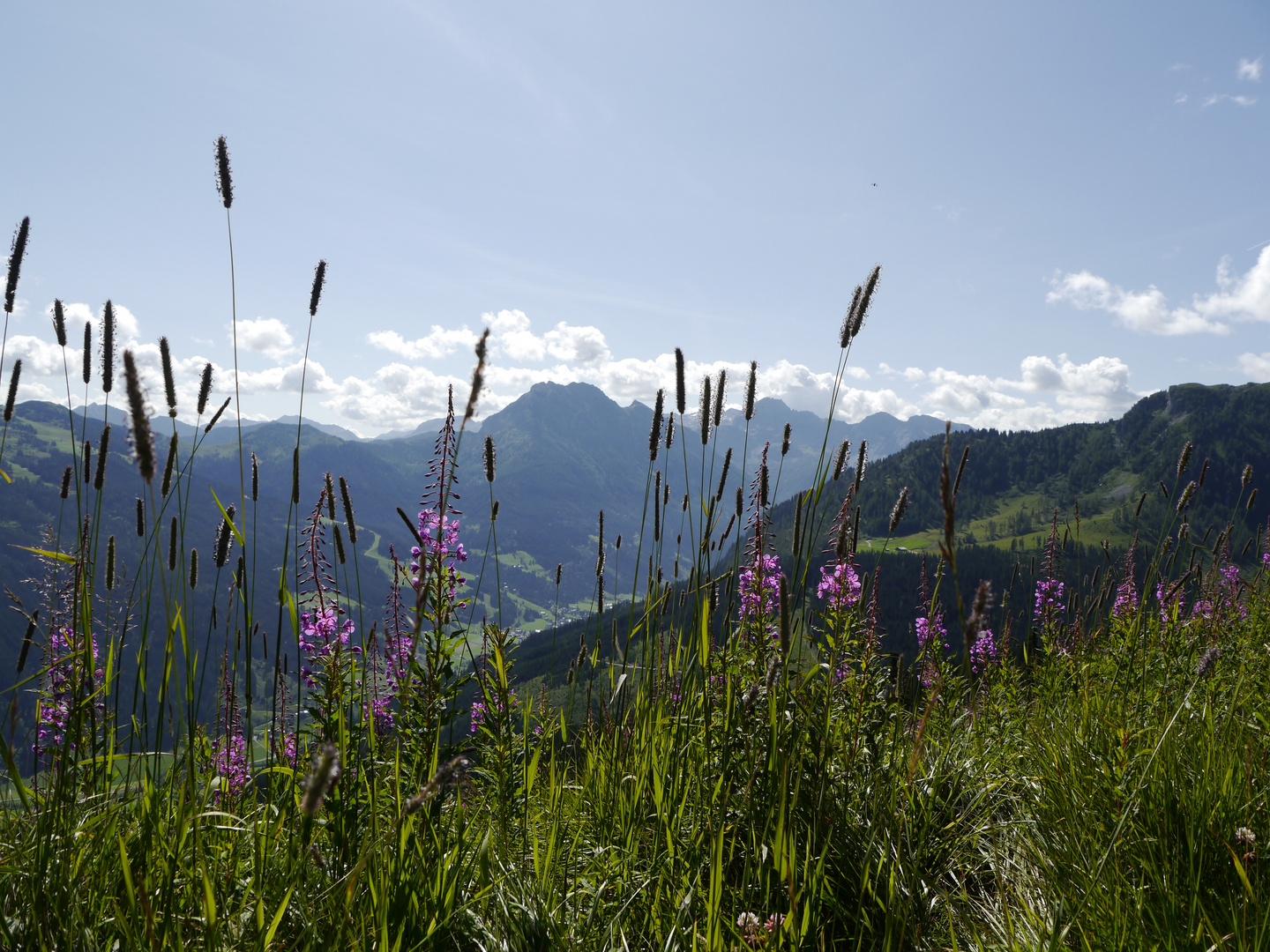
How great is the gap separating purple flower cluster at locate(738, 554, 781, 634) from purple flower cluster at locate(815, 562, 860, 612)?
0.36 m

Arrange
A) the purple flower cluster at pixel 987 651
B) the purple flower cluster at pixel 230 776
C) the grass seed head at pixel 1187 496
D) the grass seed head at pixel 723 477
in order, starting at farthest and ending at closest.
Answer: the purple flower cluster at pixel 987 651 → the grass seed head at pixel 1187 496 → the grass seed head at pixel 723 477 → the purple flower cluster at pixel 230 776

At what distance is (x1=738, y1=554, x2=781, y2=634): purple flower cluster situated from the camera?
3.66 metres

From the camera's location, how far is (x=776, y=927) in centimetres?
223

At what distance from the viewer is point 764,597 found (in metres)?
4.04

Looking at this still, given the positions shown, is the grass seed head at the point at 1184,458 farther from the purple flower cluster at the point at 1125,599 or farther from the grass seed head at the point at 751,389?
the grass seed head at the point at 751,389

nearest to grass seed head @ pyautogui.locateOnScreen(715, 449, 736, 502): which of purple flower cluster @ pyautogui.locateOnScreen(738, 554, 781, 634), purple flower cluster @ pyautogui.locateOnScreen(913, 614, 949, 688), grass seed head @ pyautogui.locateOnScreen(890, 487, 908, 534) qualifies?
purple flower cluster @ pyautogui.locateOnScreen(738, 554, 781, 634)

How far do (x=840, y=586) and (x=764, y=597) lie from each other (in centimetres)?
53

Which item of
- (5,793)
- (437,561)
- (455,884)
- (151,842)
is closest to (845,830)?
(455,884)

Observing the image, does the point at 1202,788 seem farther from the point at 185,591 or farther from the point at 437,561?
the point at 185,591

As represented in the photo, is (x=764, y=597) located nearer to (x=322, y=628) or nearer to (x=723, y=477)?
(x=723, y=477)

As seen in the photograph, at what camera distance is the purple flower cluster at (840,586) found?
4.14 metres

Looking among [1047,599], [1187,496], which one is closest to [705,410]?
[1187,496]

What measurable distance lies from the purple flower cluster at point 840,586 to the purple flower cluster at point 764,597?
0.36 metres

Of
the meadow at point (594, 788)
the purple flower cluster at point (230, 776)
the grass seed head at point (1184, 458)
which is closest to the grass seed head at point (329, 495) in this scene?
the meadow at point (594, 788)
